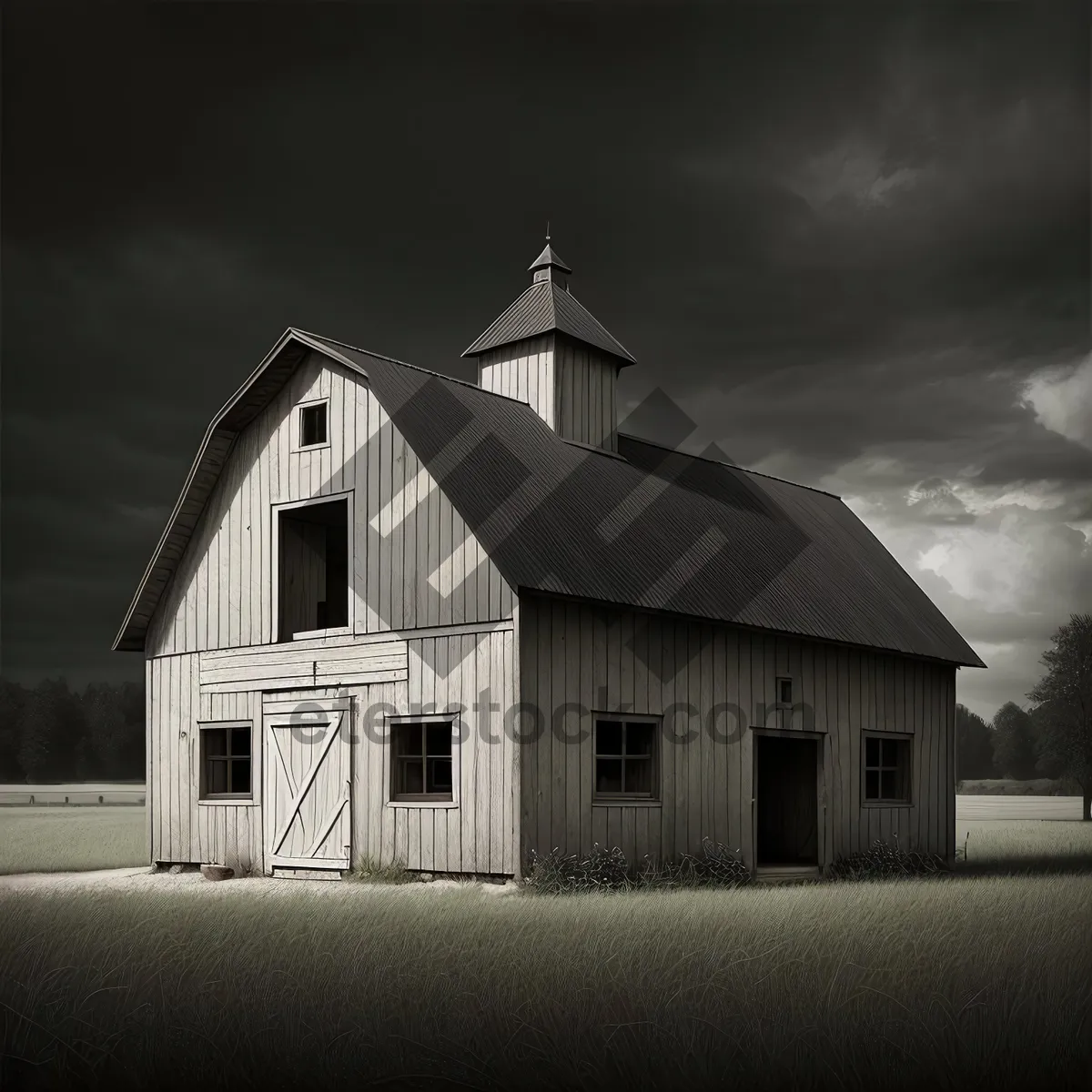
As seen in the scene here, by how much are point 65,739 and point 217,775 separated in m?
81.1

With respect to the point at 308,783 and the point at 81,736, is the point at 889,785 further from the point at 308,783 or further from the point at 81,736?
the point at 81,736

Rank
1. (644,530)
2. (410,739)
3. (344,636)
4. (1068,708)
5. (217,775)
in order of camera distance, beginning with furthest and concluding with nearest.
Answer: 1. (1068,708)
2. (217,775)
3. (644,530)
4. (344,636)
5. (410,739)

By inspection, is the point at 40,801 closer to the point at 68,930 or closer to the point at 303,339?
the point at 303,339

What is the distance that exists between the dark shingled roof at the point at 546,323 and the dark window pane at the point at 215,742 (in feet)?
27.5

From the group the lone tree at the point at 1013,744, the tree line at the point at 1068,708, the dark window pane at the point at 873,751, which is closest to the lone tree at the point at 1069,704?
the tree line at the point at 1068,708

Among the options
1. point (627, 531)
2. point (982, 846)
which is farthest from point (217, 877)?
point (982, 846)

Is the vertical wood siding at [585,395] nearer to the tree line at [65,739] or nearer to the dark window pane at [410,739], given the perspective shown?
the dark window pane at [410,739]

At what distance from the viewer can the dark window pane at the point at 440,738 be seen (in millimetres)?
18234

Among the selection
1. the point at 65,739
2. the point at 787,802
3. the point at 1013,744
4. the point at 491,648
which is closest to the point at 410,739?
the point at 491,648

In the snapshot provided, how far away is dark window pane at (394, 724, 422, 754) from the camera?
61.0 ft

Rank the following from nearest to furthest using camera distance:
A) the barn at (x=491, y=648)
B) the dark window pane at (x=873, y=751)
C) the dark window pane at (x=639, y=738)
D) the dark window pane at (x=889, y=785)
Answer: the barn at (x=491, y=648) < the dark window pane at (x=639, y=738) < the dark window pane at (x=873, y=751) < the dark window pane at (x=889, y=785)

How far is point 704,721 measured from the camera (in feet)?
65.3

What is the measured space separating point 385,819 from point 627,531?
5786mm


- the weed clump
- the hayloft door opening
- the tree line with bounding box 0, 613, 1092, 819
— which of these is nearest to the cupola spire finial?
the hayloft door opening
